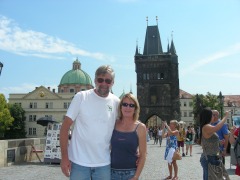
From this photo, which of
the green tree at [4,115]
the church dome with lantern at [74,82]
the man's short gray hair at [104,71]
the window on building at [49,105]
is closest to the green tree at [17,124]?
the green tree at [4,115]

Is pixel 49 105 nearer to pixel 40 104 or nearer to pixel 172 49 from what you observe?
pixel 40 104

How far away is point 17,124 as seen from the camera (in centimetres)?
7312

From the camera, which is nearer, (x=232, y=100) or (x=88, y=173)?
(x=88, y=173)

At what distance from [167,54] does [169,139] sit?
212 ft

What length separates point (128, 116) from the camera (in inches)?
167

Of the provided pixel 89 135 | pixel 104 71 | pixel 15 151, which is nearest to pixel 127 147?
pixel 89 135

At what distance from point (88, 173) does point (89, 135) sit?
1.44 ft

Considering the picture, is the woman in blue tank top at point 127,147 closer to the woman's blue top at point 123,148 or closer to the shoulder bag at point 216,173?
the woman's blue top at point 123,148

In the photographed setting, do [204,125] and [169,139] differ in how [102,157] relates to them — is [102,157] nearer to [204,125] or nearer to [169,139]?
[204,125]

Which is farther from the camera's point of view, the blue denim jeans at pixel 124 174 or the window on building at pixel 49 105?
the window on building at pixel 49 105

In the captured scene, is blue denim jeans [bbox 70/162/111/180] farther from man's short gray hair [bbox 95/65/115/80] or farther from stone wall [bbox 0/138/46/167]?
stone wall [bbox 0/138/46/167]

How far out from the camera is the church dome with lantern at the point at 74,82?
88569mm

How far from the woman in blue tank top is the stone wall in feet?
31.2

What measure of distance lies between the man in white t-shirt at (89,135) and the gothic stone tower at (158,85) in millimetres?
66954
